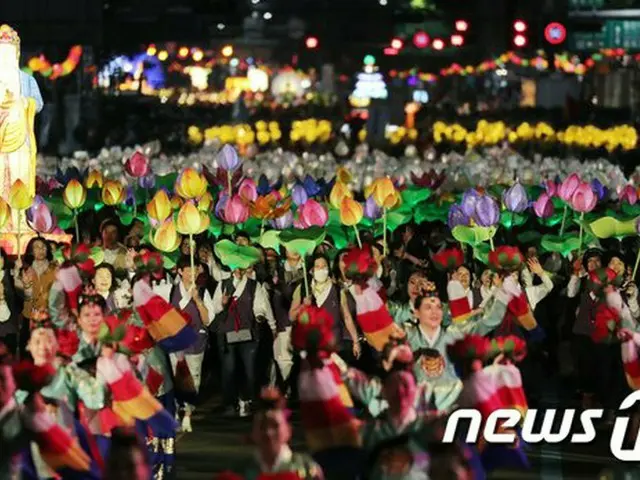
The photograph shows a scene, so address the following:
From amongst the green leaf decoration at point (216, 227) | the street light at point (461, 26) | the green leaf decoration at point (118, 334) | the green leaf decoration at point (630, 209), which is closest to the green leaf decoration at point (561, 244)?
the green leaf decoration at point (630, 209)

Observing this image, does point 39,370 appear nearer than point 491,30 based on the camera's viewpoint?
Yes

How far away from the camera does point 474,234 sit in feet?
73.3

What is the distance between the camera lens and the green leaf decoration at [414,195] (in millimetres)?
26578

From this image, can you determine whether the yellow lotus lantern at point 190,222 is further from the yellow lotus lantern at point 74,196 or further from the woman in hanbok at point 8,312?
the yellow lotus lantern at point 74,196

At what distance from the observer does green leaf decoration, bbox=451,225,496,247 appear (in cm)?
2228

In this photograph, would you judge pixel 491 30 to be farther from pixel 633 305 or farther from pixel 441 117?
pixel 633 305

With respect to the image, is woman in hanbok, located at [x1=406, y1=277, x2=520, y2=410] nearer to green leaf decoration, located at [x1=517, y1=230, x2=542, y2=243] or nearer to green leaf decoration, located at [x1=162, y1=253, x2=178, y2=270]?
green leaf decoration, located at [x1=162, y1=253, x2=178, y2=270]

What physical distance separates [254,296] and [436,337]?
5.97m

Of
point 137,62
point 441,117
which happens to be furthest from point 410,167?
point 137,62

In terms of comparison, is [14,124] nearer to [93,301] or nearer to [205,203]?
[205,203]

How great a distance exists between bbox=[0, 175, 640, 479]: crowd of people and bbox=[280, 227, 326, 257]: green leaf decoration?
0.56 feet

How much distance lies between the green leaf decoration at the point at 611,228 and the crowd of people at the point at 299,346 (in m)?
0.35

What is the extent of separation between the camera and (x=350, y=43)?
12469 centimetres

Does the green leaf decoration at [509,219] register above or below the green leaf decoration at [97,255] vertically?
below
